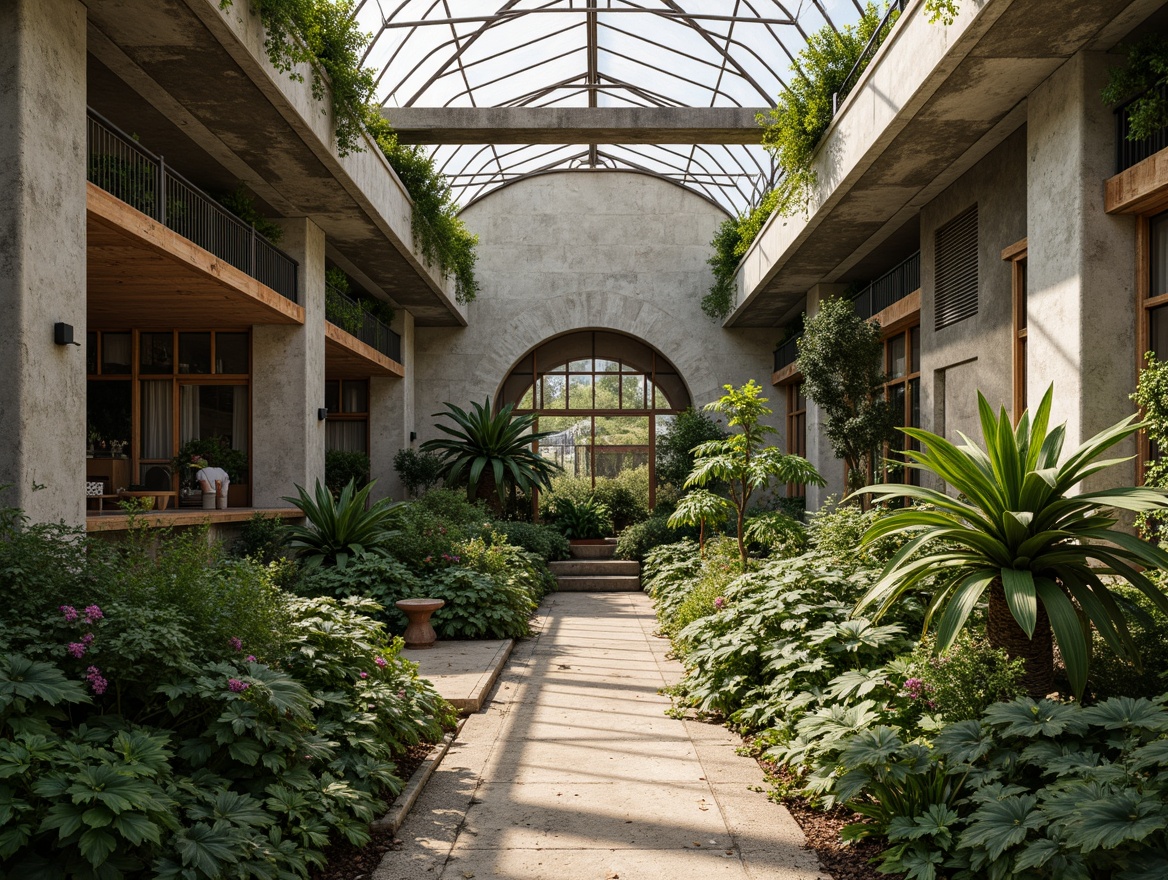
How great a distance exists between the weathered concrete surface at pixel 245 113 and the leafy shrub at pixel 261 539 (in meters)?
3.79

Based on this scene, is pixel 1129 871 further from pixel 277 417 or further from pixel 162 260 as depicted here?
pixel 277 417

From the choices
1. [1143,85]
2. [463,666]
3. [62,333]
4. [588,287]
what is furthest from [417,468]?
[1143,85]

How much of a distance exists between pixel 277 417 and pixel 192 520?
2.85 meters

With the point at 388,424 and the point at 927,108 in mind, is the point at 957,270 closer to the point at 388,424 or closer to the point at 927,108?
the point at 927,108

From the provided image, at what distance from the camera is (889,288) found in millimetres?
12734

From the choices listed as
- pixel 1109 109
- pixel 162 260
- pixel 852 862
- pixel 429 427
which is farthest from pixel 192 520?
pixel 429 427

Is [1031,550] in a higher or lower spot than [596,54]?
lower

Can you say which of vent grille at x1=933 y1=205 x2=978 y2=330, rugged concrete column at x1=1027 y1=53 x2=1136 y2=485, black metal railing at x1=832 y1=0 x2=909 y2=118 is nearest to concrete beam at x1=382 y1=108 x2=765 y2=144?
black metal railing at x1=832 y1=0 x2=909 y2=118

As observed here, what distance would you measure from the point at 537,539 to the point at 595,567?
3.53 ft

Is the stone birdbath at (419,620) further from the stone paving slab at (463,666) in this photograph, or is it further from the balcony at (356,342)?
the balcony at (356,342)

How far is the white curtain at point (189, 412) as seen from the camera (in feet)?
37.9

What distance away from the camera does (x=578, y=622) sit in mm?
10602

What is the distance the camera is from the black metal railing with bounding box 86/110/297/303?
23.0 feet

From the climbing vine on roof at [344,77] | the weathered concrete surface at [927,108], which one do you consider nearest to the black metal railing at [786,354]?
the weathered concrete surface at [927,108]
